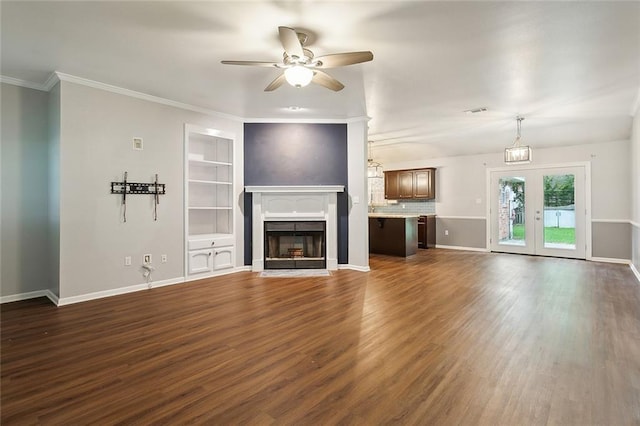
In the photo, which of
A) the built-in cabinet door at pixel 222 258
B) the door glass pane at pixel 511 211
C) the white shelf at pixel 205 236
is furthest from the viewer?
the door glass pane at pixel 511 211

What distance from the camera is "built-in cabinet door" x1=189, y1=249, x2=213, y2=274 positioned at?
503 centimetres

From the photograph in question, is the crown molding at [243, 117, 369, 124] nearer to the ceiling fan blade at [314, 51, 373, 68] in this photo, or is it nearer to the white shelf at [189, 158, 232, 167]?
the white shelf at [189, 158, 232, 167]

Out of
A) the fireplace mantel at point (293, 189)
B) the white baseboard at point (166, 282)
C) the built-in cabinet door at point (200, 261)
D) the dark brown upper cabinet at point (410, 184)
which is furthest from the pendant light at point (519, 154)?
the white baseboard at point (166, 282)

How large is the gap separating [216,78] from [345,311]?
3.17m

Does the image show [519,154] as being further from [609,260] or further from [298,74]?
[298,74]

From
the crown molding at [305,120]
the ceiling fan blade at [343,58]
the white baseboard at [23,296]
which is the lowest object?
the white baseboard at [23,296]

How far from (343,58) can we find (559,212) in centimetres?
678

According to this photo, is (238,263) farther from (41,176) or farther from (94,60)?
(94,60)

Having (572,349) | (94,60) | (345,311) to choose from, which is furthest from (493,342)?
(94,60)

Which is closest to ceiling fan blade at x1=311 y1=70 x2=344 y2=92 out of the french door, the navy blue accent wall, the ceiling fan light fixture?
the ceiling fan light fixture

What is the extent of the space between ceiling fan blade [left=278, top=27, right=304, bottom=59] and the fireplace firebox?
3318mm

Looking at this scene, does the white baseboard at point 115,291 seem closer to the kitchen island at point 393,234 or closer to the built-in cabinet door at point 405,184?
the kitchen island at point 393,234

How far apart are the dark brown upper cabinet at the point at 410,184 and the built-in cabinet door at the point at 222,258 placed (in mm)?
5541

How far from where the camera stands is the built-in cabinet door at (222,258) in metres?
5.32
